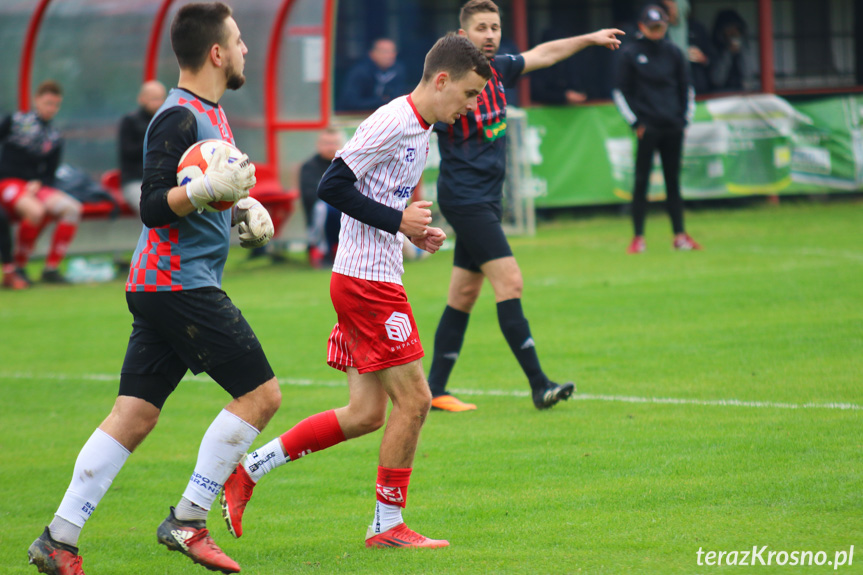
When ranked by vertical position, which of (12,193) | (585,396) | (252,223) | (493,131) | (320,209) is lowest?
(585,396)

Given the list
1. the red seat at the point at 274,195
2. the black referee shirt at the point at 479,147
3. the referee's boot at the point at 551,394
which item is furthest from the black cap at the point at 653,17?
the referee's boot at the point at 551,394

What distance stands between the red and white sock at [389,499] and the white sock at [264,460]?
0.52 meters

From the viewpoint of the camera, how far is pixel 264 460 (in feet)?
14.6

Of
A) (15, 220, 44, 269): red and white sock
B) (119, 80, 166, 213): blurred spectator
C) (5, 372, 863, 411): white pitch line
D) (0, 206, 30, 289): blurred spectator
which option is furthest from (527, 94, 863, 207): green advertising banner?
(5, 372, 863, 411): white pitch line

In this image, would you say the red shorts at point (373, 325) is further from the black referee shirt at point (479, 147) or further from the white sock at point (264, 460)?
the black referee shirt at point (479, 147)

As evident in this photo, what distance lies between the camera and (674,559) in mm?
3719

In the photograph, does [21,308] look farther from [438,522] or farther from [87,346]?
[438,522]

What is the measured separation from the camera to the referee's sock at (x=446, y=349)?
6633 millimetres

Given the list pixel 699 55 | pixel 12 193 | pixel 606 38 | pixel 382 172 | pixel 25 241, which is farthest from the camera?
pixel 699 55

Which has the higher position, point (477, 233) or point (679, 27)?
point (679, 27)

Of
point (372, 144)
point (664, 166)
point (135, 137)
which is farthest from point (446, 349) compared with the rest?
point (135, 137)

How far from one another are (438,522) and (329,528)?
18.2 inches

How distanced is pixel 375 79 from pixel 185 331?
13.0 m

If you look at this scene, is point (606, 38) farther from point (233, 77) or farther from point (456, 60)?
point (233, 77)
